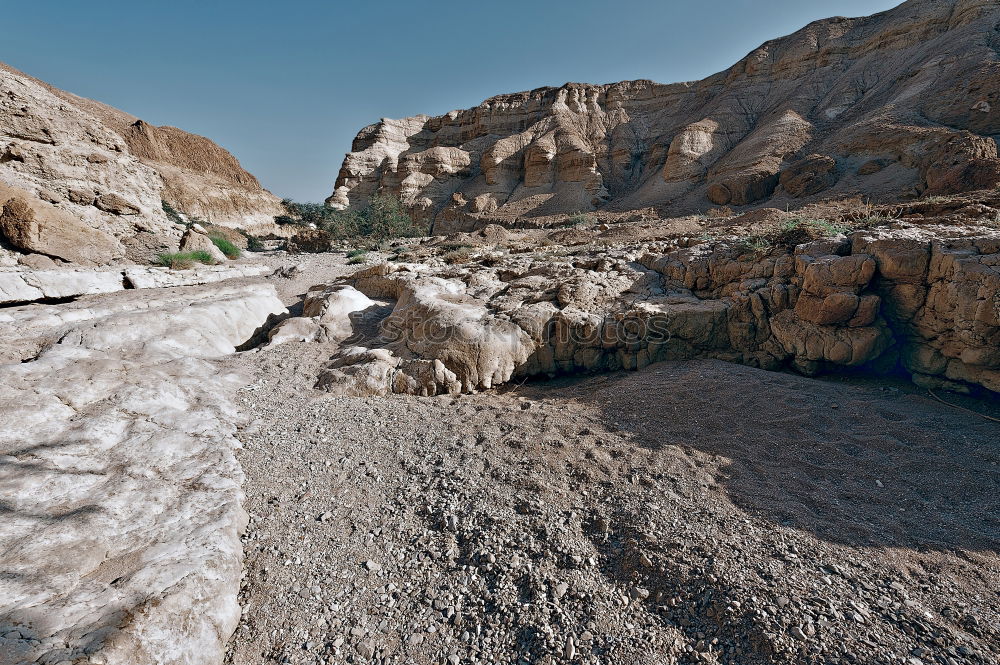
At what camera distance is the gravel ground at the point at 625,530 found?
6.51ft

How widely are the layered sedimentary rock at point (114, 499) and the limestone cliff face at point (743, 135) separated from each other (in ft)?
59.6

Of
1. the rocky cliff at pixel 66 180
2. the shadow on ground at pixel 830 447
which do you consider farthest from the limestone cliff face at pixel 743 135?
the rocky cliff at pixel 66 180

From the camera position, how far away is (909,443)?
3.48m

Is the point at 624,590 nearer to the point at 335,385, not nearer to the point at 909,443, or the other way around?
the point at 909,443

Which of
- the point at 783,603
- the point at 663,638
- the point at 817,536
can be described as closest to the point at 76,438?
the point at 663,638

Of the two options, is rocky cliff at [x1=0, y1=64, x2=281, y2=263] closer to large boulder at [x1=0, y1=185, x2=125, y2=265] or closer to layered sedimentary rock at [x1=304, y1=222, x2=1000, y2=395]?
large boulder at [x1=0, y1=185, x2=125, y2=265]

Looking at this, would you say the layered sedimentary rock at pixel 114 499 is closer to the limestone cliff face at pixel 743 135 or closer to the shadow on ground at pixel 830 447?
the shadow on ground at pixel 830 447

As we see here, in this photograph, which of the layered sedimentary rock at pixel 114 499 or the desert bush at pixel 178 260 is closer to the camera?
the layered sedimentary rock at pixel 114 499

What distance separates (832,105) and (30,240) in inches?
1184

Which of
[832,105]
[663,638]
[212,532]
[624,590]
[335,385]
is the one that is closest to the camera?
[663,638]

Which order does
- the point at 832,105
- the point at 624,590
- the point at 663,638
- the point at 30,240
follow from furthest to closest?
the point at 832,105
the point at 30,240
the point at 624,590
the point at 663,638

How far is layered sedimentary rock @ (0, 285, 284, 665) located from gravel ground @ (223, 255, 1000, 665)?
0.25 m

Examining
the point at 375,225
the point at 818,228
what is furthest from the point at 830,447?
the point at 375,225

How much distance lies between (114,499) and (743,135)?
2839cm
